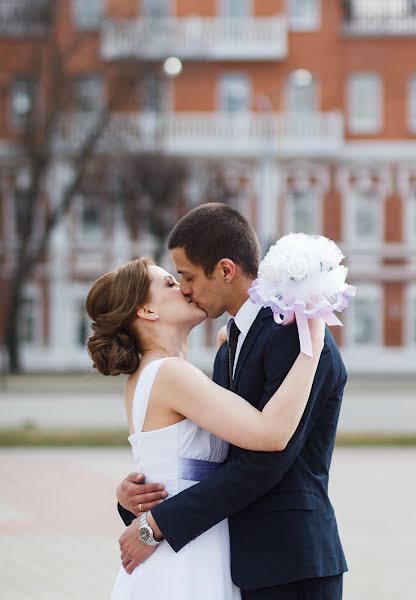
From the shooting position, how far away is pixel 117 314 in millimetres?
3758

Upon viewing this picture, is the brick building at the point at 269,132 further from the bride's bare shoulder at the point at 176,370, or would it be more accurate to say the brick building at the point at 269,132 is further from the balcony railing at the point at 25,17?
the bride's bare shoulder at the point at 176,370

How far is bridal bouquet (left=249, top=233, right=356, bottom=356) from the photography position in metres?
3.35

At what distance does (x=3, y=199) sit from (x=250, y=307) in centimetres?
4218

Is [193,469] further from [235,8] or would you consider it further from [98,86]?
[98,86]

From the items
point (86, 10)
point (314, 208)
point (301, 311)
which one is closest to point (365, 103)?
point (314, 208)

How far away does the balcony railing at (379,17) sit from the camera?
1722 inches

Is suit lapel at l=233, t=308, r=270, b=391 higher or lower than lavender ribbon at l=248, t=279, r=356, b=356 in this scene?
lower

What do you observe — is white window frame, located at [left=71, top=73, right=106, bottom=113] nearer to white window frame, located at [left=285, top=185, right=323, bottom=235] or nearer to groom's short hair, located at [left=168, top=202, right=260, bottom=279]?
white window frame, located at [left=285, top=185, right=323, bottom=235]

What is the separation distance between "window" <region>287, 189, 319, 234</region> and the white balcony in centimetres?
490

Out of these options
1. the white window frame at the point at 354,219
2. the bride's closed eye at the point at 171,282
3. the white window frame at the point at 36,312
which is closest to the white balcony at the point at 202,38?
the white window frame at the point at 354,219

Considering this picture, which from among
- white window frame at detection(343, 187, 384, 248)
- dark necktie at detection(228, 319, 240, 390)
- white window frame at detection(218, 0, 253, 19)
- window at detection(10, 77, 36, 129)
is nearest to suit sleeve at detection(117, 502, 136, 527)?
dark necktie at detection(228, 319, 240, 390)

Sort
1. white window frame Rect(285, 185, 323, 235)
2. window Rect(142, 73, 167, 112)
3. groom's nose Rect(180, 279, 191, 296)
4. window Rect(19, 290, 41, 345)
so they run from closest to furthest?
groom's nose Rect(180, 279, 191, 296) → window Rect(142, 73, 167, 112) → window Rect(19, 290, 41, 345) → white window frame Rect(285, 185, 323, 235)

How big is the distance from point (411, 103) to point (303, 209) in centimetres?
546

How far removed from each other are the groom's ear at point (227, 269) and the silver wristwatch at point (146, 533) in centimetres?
74
